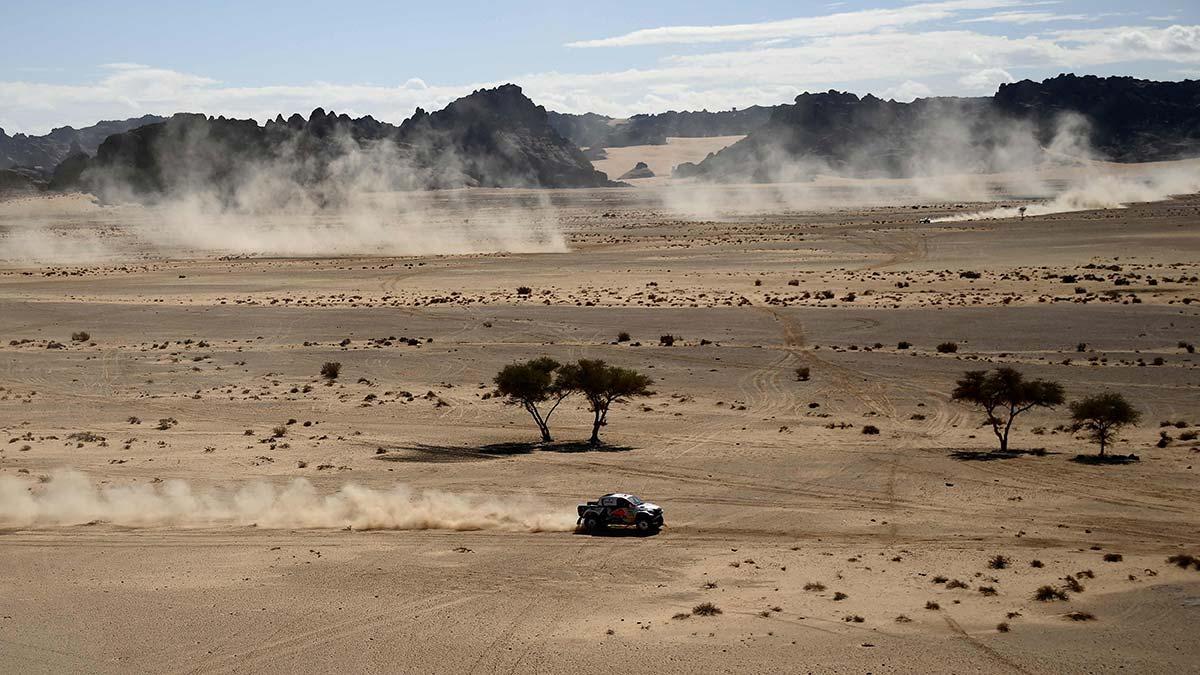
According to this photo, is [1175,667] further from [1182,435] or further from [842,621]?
[1182,435]

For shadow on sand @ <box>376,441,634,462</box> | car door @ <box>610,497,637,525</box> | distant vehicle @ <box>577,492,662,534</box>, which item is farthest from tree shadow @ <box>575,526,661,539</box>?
shadow on sand @ <box>376,441,634,462</box>

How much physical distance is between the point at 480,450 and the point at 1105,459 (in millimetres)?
19312

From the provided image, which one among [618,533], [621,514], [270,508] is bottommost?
[270,508]

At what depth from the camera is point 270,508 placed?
3509 cm

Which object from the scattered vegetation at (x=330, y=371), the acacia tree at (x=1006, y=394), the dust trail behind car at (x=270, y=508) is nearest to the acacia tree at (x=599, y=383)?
the dust trail behind car at (x=270, y=508)

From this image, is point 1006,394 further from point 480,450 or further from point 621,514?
point 621,514

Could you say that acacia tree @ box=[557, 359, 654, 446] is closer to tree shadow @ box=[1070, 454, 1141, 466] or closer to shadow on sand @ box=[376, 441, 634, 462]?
shadow on sand @ box=[376, 441, 634, 462]

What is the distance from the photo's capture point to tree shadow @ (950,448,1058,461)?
40594 millimetres

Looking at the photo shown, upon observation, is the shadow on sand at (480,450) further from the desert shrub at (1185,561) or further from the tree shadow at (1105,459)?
the desert shrub at (1185,561)

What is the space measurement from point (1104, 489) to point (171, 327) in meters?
54.2

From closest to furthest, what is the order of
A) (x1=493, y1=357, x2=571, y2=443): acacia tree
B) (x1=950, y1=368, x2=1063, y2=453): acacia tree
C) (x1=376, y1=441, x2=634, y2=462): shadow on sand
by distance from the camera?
(x1=376, y1=441, x2=634, y2=462): shadow on sand → (x1=950, y1=368, x2=1063, y2=453): acacia tree → (x1=493, y1=357, x2=571, y2=443): acacia tree

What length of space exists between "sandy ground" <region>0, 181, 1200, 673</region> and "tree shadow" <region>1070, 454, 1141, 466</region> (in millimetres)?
751

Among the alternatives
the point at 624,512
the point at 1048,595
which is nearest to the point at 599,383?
the point at 624,512

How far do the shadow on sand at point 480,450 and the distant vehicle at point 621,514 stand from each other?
1001 cm
